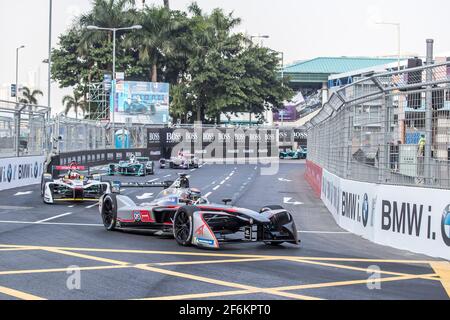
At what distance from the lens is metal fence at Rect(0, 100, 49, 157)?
28.9 m

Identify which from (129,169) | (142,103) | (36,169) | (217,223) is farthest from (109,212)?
(142,103)

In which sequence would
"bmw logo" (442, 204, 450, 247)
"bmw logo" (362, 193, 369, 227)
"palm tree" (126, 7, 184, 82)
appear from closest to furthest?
"bmw logo" (442, 204, 450, 247) → "bmw logo" (362, 193, 369, 227) → "palm tree" (126, 7, 184, 82)

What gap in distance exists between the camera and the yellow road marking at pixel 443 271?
9.58 meters

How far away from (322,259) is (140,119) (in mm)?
64126

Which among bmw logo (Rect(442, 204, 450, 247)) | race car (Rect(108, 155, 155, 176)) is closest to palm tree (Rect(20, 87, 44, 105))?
race car (Rect(108, 155, 155, 176))

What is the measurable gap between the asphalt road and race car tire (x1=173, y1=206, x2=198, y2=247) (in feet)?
0.64

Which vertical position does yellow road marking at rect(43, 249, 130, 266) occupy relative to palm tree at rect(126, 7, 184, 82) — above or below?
below

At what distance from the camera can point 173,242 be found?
13.5 m

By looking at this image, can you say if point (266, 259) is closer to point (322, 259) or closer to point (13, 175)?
point (322, 259)

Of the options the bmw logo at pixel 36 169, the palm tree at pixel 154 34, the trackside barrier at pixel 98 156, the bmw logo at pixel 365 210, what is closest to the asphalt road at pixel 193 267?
the bmw logo at pixel 365 210

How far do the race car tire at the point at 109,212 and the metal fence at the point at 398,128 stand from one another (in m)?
4.56

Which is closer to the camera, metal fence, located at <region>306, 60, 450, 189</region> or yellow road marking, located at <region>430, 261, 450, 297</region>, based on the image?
yellow road marking, located at <region>430, 261, 450, 297</region>

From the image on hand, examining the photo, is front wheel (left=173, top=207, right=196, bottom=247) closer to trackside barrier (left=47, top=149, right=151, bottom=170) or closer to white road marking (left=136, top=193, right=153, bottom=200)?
white road marking (left=136, top=193, right=153, bottom=200)
